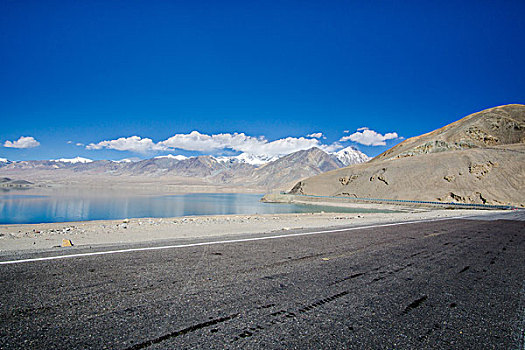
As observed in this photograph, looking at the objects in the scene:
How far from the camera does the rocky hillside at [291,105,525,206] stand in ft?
198

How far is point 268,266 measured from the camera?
5480 millimetres

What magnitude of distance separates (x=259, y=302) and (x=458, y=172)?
3118 inches

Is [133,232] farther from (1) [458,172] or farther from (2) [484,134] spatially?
(2) [484,134]

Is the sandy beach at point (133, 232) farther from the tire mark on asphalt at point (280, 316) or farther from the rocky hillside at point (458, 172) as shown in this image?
the rocky hillside at point (458, 172)

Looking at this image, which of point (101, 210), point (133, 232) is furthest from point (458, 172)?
point (133, 232)

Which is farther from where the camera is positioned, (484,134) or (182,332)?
(484,134)

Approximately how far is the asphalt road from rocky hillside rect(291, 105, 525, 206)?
6504cm

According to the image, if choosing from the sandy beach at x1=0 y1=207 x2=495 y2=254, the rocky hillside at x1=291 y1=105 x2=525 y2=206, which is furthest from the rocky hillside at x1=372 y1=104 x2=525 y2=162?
the sandy beach at x1=0 y1=207 x2=495 y2=254

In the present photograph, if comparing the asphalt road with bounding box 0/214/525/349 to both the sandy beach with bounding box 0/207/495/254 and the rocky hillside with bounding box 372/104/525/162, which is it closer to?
the sandy beach with bounding box 0/207/495/254

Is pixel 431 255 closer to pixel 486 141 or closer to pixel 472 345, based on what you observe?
pixel 472 345

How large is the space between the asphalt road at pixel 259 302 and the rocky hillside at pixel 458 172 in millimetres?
65043

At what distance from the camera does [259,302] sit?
3676 mm

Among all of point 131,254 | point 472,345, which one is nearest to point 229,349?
point 472,345

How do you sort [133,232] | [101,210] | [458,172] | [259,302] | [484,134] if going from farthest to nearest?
1. [484,134]
2. [458,172]
3. [101,210]
4. [133,232]
5. [259,302]
